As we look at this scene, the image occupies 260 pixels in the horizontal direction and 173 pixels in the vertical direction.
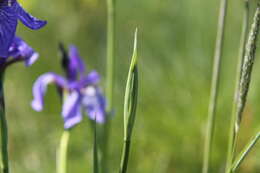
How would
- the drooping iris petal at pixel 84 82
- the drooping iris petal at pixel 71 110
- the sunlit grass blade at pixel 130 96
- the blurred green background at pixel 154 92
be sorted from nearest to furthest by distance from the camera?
the sunlit grass blade at pixel 130 96 < the drooping iris petal at pixel 71 110 < the drooping iris petal at pixel 84 82 < the blurred green background at pixel 154 92

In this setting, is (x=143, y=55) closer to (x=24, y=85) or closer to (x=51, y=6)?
(x=24, y=85)

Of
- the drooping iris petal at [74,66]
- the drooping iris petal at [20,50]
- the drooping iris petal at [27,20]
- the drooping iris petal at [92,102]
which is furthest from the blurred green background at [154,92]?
the drooping iris petal at [27,20]

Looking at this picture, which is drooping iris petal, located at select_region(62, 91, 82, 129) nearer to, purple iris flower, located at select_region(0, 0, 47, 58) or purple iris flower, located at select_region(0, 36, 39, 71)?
purple iris flower, located at select_region(0, 36, 39, 71)

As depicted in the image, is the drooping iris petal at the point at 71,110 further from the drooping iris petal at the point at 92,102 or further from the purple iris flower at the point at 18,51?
the purple iris flower at the point at 18,51

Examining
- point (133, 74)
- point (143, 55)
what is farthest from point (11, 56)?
point (143, 55)

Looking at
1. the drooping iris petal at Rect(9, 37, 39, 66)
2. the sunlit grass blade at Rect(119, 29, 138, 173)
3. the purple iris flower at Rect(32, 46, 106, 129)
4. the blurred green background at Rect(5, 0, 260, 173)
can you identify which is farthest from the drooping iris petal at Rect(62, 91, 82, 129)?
Answer: the sunlit grass blade at Rect(119, 29, 138, 173)
